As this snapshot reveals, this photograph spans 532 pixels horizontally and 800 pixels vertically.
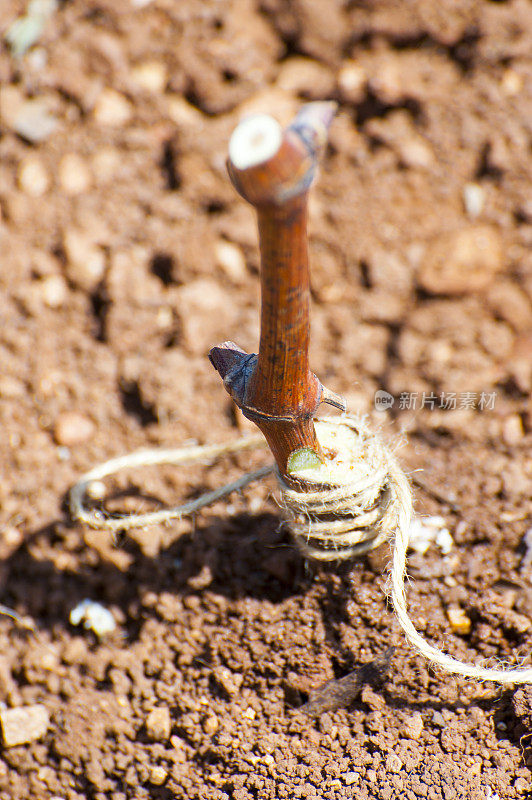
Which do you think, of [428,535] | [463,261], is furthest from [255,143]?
[463,261]

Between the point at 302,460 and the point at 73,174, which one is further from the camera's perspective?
the point at 73,174

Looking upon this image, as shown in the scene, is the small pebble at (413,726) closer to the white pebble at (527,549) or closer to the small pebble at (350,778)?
the small pebble at (350,778)

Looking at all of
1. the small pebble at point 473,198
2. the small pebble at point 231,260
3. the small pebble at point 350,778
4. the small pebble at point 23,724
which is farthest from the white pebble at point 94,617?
the small pebble at point 473,198

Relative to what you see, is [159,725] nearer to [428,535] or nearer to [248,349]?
[428,535]

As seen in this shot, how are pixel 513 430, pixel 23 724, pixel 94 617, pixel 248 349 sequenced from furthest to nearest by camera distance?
pixel 248 349
pixel 513 430
pixel 94 617
pixel 23 724

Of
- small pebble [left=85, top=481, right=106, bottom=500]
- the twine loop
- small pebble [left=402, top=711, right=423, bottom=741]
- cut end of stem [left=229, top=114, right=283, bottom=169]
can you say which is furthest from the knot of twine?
cut end of stem [left=229, top=114, right=283, bottom=169]
